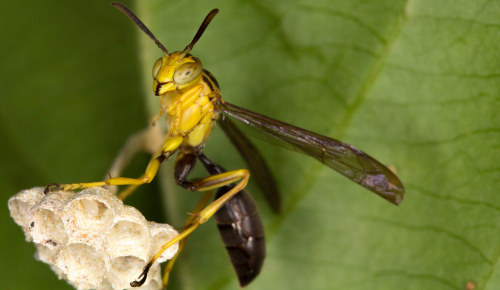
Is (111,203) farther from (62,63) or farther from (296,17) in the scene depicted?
(296,17)

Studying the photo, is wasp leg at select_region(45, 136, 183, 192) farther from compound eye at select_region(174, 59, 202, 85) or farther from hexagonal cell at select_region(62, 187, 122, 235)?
compound eye at select_region(174, 59, 202, 85)

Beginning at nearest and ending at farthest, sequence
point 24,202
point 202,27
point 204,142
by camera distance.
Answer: point 24,202 < point 202,27 < point 204,142

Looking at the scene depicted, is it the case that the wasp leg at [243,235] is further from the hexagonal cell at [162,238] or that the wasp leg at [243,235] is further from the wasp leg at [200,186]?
the hexagonal cell at [162,238]

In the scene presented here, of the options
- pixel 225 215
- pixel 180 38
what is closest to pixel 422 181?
pixel 225 215

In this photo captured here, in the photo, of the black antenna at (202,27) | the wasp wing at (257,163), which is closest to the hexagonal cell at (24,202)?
the black antenna at (202,27)

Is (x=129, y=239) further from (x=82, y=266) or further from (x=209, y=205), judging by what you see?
(x=209, y=205)

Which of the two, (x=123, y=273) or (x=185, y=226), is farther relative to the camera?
(x=185, y=226)

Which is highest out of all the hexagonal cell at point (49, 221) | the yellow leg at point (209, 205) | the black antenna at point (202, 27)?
the black antenna at point (202, 27)

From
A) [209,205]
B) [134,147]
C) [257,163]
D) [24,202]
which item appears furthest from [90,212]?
[257,163]
